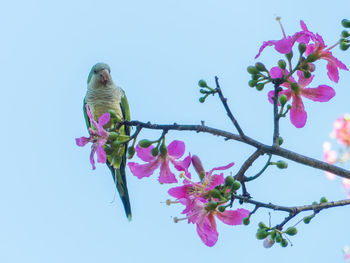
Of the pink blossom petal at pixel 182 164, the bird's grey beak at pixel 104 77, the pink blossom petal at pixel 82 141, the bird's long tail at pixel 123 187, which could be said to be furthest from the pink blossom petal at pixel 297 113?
the bird's grey beak at pixel 104 77

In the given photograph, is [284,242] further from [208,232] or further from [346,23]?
[346,23]

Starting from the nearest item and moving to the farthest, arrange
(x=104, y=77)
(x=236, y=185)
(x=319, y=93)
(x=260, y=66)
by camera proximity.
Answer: (x=236, y=185) < (x=260, y=66) < (x=319, y=93) < (x=104, y=77)

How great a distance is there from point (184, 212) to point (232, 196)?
0.84 feet

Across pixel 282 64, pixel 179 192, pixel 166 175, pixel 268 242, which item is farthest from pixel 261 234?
pixel 282 64

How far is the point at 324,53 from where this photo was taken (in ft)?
7.06

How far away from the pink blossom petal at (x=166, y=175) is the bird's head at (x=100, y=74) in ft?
12.1

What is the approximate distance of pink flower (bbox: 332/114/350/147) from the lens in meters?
5.78

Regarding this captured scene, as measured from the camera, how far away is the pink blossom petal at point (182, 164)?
213cm

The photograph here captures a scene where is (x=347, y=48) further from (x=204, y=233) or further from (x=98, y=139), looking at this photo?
(x=98, y=139)

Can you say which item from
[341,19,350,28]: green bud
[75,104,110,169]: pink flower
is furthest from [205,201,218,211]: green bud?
[341,19,350,28]: green bud

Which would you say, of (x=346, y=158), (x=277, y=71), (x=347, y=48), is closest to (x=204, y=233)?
(x=277, y=71)

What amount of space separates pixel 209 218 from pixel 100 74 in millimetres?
4021

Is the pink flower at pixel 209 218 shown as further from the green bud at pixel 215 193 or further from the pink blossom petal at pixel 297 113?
the pink blossom petal at pixel 297 113

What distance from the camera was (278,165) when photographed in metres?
2.02
